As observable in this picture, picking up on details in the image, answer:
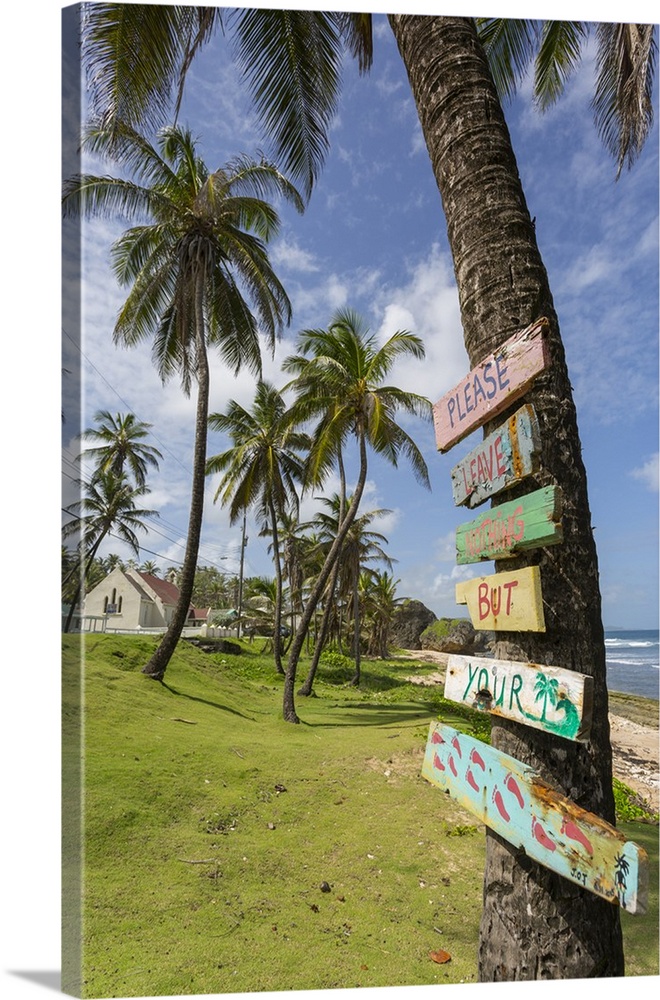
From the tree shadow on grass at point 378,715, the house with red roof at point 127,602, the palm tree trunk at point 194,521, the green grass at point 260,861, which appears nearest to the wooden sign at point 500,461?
the green grass at point 260,861

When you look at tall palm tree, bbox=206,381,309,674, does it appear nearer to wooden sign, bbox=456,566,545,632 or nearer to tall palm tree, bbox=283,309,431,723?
tall palm tree, bbox=283,309,431,723

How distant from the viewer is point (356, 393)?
10.8 m

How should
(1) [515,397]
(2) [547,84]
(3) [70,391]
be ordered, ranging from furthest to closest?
(2) [547,84] < (3) [70,391] < (1) [515,397]

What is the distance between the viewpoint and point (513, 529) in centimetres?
150

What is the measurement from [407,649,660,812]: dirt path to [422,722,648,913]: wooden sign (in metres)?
3.64

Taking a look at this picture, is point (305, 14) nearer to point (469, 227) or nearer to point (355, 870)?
point (469, 227)

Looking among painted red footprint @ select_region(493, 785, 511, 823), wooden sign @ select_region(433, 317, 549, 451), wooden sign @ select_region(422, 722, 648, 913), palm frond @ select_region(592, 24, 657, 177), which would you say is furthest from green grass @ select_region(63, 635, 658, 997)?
palm frond @ select_region(592, 24, 657, 177)

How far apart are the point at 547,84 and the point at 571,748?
578cm

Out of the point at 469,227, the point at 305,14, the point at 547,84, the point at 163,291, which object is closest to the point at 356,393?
the point at 163,291

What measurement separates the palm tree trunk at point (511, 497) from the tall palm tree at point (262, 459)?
→ 1228cm

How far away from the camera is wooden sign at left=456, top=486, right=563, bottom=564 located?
1366mm

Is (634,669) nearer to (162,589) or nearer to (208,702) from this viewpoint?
(162,589)

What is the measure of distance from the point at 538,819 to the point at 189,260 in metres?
9.77

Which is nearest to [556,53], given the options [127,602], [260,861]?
[260,861]
